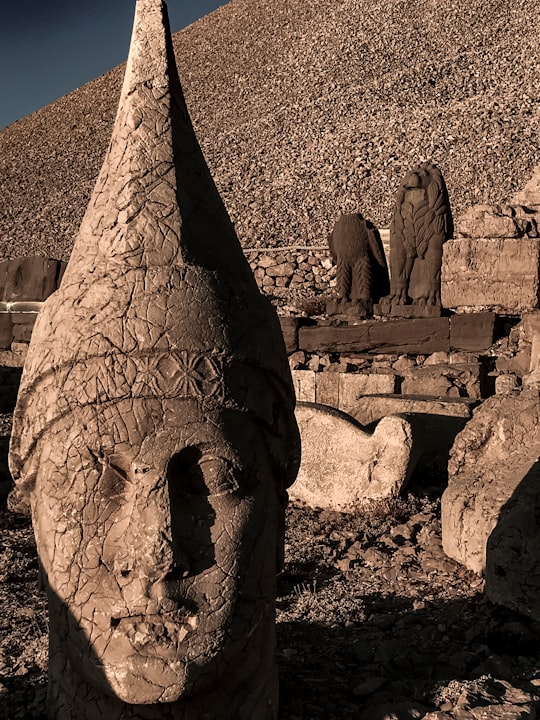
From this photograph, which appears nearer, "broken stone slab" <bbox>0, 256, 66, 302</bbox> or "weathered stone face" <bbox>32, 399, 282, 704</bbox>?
"weathered stone face" <bbox>32, 399, 282, 704</bbox>

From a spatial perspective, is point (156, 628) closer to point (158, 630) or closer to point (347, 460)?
point (158, 630)

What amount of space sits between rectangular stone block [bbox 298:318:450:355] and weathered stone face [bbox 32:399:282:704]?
8710 mm

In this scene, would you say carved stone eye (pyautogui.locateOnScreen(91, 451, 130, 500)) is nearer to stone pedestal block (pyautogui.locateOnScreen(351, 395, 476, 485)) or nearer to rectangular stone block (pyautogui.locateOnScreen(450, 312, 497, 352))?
stone pedestal block (pyautogui.locateOnScreen(351, 395, 476, 485))

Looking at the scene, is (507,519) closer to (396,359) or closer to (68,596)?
(68,596)

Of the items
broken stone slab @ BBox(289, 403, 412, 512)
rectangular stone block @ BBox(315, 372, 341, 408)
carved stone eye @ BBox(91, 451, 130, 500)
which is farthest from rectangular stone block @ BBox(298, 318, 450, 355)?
carved stone eye @ BBox(91, 451, 130, 500)

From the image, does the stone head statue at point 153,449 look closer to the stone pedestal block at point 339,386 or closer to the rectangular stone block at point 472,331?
the stone pedestal block at point 339,386

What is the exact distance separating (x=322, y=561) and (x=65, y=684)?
278 cm

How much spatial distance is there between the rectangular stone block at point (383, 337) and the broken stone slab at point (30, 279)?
4663 mm

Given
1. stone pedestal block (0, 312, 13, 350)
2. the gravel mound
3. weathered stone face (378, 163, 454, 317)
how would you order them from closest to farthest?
weathered stone face (378, 163, 454, 317) → stone pedestal block (0, 312, 13, 350) → the gravel mound

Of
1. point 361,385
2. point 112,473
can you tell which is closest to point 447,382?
point 361,385

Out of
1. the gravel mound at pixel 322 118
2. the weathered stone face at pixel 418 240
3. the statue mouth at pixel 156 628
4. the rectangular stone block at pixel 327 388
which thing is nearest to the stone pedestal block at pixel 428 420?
the rectangular stone block at pixel 327 388

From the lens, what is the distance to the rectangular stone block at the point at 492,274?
1077cm

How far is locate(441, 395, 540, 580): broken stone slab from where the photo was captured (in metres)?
4.89

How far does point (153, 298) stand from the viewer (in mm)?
2693
